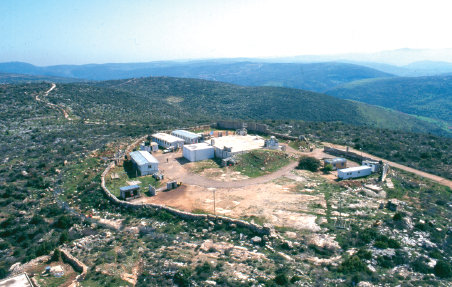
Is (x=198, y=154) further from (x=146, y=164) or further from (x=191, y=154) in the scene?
(x=146, y=164)

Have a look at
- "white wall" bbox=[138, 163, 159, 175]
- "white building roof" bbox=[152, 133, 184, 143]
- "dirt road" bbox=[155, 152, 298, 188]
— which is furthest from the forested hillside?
"white wall" bbox=[138, 163, 159, 175]

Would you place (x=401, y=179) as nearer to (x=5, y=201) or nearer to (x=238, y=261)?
(x=238, y=261)

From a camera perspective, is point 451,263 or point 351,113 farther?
point 351,113

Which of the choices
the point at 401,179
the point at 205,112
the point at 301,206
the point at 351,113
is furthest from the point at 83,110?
the point at 351,113

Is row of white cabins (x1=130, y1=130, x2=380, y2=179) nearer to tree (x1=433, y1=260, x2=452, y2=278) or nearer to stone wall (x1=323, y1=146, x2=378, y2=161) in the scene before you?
stone wall (x1=323, y1=146, x2=378, y2=161)

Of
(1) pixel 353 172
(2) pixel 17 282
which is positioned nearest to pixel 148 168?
(2) pixel 17 282

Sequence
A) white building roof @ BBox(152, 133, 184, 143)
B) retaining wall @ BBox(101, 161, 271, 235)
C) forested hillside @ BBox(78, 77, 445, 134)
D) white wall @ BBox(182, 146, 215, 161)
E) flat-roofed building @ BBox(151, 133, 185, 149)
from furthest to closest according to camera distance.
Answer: forested hillside @ BBox(78, 77, 445, 134) < white building roof @ BBox(152, 133, 184, 143) < flat-roofed building @ BBox(151, 133, 185, 149) < white wall @ BBox(182, 146, 215, 161) < retaining wall @ BBox(101, 161, 271, 235)
